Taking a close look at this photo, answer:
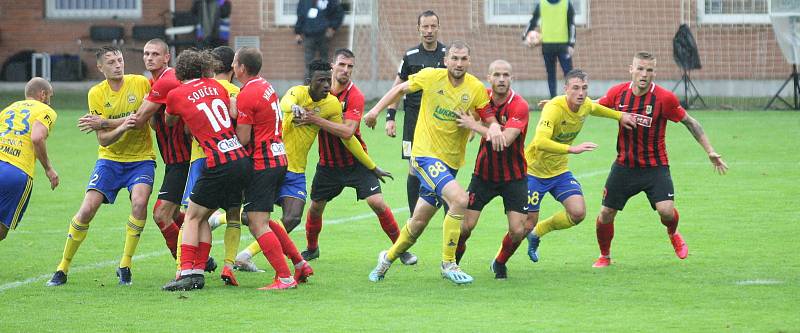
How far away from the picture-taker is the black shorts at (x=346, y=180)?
11.0 m

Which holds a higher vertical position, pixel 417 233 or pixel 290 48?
pixel 290 48

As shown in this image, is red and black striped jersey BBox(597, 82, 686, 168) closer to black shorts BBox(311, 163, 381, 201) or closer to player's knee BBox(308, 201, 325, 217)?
black shorts BBox(311, 163, 381, 201)

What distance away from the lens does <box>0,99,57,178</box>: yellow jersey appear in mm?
10180

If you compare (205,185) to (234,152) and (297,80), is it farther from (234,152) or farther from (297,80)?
(297,80)

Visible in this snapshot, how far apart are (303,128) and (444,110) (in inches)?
58.8

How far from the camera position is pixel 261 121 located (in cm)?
954

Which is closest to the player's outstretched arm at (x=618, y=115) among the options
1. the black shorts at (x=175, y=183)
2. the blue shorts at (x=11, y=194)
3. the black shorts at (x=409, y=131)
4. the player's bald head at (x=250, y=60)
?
the black shorts at (x=409, y=131)

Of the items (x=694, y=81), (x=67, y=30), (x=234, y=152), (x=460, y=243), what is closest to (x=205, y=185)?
(x=234, y=152)

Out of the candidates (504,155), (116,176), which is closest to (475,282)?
(504,155)

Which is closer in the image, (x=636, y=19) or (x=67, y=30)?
(x=636, y=19)

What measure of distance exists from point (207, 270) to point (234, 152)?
1.54m

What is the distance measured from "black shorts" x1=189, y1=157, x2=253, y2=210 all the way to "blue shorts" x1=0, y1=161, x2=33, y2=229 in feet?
5.30

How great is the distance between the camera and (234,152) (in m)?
9.35

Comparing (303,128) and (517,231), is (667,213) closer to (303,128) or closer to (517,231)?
(517,231)
